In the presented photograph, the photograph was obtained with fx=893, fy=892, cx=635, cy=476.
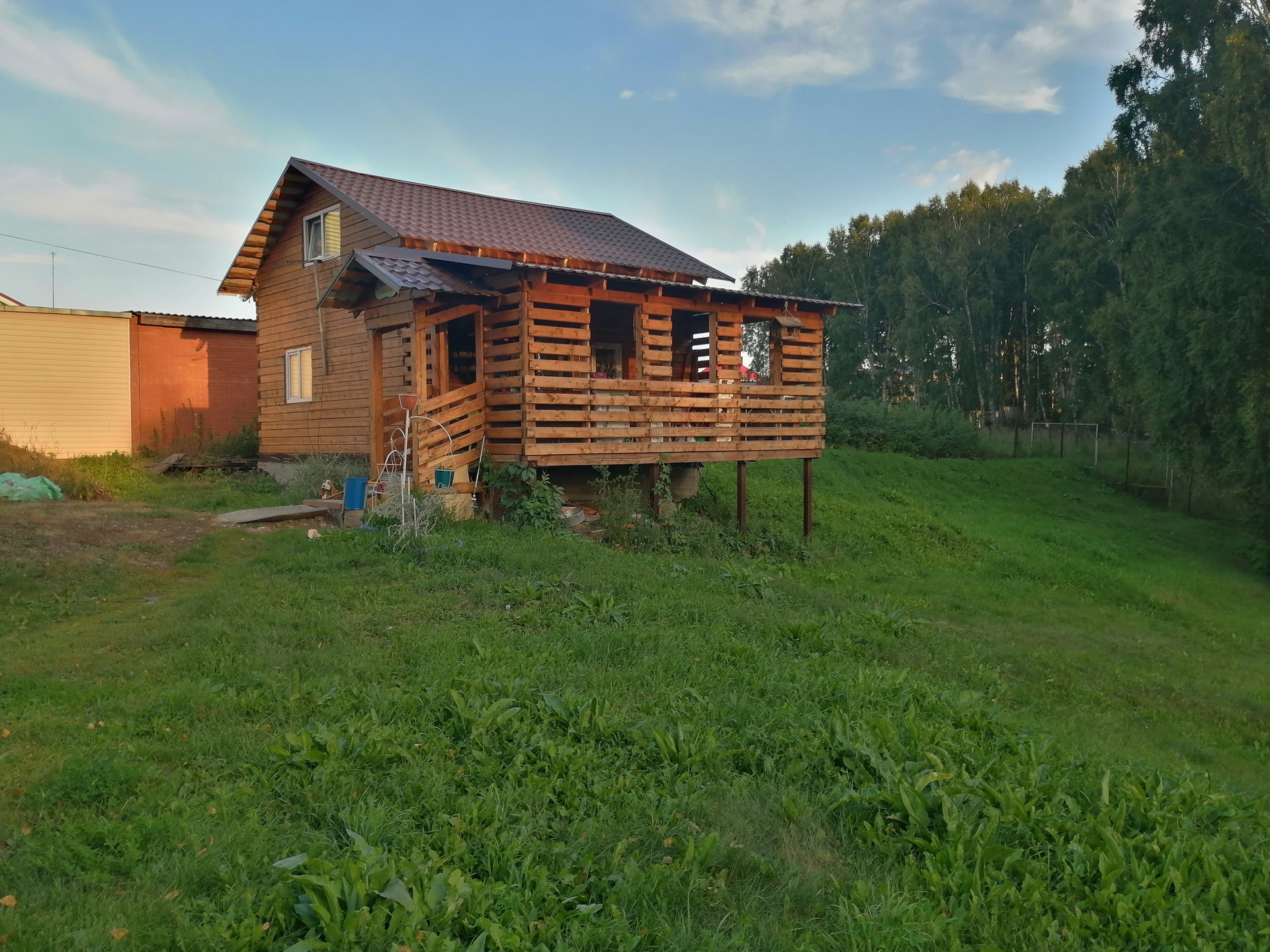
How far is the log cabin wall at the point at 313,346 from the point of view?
1634 cm

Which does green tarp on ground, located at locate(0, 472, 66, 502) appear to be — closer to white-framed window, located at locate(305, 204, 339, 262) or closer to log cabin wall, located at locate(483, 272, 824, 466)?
white-framed window, located at locate(305, 204, 339, 262)

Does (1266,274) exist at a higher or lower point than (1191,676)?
higher

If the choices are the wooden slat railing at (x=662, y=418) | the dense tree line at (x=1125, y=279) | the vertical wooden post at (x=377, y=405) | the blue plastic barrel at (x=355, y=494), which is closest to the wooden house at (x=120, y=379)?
the vertical wooden post at (x=377, y=405)

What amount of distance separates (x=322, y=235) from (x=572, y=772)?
1518 centimetres

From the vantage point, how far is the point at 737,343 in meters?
14.9

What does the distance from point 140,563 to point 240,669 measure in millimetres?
4729

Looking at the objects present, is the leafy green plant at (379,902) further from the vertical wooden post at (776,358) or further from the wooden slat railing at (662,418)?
the vertical wooden post at (776,358)

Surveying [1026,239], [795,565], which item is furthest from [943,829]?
[1026,239]

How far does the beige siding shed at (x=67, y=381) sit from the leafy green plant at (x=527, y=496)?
12.2 m

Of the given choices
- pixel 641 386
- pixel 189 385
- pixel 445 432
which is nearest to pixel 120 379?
pixel 189 385

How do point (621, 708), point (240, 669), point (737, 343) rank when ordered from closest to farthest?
point (621, 708) < point (240, 669) < point (737, 343)

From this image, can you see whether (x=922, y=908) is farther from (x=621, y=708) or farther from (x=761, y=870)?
(x=621, y=708)

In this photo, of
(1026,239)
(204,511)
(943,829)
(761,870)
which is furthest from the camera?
(1026,239)

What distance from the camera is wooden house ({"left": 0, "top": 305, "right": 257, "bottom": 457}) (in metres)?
19.2
